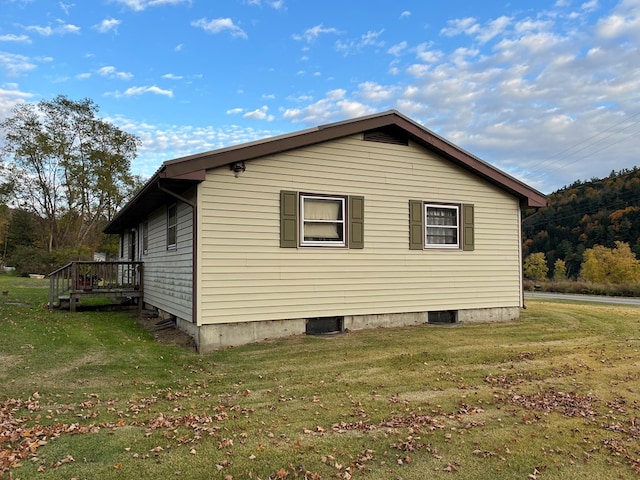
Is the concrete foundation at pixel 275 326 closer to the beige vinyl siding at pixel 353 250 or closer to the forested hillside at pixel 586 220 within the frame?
the beige vinyl siding at pixel 353 250

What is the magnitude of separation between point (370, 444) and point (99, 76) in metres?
16.8

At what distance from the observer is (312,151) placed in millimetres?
9914

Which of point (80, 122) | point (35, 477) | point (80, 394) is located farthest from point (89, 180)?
point (35, 477)

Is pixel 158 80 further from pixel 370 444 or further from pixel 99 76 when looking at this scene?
pixel 370 444

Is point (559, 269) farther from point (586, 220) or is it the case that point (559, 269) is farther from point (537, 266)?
point (586, 220)

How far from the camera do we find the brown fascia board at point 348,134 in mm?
8570

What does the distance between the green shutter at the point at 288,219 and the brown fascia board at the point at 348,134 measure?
0.95m

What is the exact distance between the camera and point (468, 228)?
11.5 m

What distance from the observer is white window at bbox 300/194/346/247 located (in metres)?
9.85

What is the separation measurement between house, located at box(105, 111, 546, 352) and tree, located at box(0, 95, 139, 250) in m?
31.0

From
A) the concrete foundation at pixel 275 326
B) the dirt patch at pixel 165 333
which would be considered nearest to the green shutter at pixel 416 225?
the concrete foundation at pixel 275 326

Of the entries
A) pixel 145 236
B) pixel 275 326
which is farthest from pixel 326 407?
pixel 145 236

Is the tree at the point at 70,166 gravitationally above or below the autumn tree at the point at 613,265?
above

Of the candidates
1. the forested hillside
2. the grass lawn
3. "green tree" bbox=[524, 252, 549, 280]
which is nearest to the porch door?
the grass lawn
